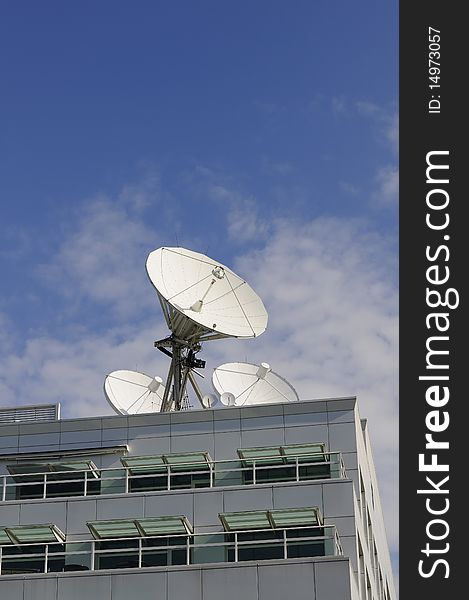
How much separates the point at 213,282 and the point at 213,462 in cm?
1214

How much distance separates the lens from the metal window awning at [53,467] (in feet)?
151

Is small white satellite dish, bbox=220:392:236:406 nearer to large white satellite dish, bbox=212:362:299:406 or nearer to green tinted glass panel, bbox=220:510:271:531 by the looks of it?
large white satellite dish, bbox=212:362:299:406

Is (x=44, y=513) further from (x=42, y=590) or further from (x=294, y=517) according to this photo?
(x=294, y=517)

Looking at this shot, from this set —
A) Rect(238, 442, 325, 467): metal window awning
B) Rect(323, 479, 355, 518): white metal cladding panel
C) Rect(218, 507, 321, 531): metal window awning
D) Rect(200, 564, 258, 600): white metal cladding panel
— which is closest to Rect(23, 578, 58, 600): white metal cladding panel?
Rect(200, 564, 258, 600): white metal cladding panel

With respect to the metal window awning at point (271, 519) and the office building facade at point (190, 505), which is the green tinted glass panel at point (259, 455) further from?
the metal window awning at point (271, 519)

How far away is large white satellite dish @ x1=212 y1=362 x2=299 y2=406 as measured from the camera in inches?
2189

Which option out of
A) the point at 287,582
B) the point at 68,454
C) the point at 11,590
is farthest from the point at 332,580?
the point at 68,454

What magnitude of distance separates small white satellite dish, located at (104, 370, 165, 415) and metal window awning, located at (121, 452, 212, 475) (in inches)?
403

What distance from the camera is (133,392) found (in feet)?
192

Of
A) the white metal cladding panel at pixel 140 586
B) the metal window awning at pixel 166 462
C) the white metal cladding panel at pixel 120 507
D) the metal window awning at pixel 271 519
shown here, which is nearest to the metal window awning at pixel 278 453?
the metal window awning at pixel 166 462

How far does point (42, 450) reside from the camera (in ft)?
159

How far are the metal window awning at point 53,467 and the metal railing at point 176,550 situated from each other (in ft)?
17.1

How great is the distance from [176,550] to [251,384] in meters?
18.2

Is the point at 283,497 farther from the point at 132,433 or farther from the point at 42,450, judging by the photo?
the point at 42,450
